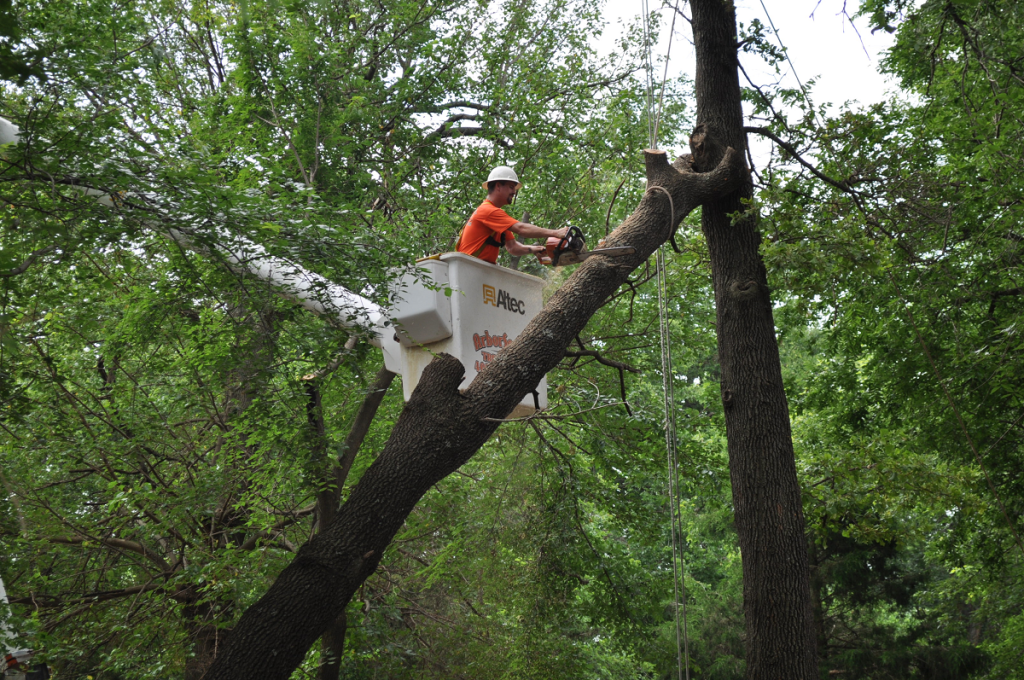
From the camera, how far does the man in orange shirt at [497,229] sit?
4941 mm

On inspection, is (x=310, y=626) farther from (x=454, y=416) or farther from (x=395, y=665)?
(x=395, y=665)

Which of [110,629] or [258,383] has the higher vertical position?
[258,383]

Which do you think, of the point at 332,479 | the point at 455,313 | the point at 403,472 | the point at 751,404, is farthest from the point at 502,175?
the point at 332,479

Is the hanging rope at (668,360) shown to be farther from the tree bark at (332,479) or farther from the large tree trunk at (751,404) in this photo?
the tree bark at (332,479)

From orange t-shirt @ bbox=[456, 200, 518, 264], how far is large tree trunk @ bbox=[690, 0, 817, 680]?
56.2 inches

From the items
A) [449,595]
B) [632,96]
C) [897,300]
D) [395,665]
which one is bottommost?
[395,665]

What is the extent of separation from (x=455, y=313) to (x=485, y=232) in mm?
682

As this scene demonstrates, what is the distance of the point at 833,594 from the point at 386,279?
10.8 metres

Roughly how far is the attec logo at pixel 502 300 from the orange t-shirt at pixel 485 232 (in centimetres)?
22

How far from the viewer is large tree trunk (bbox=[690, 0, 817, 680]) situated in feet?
14.4

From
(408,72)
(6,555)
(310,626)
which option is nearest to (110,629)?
(6,555)

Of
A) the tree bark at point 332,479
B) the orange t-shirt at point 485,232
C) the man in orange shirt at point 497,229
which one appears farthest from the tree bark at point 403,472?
the tree bark at point 332,479

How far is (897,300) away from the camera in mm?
7375

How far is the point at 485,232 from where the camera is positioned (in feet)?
16.8
